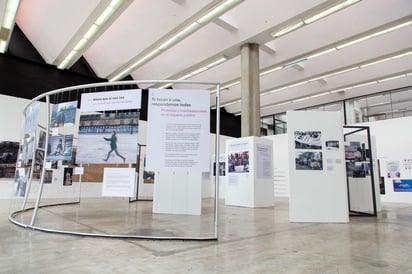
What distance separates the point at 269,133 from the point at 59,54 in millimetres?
13733

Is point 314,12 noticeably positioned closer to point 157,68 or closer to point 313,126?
point 313,126

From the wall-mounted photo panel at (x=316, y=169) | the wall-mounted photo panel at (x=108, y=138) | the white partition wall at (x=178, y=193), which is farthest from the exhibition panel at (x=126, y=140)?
the wall-mounted photo panel at (x=316, y=169)

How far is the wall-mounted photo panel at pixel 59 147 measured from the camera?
420 centimetres

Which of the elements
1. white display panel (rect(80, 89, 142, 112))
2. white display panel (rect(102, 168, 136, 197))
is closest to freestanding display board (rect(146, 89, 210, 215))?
white display panel (rect(80, 89, 142, 112))

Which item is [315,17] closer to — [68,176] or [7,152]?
[68,176]

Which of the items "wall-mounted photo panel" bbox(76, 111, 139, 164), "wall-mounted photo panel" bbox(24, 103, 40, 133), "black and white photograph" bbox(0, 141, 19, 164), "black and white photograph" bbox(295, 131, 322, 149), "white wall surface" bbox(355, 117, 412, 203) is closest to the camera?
"wall-mounted photo panel" bbox(76, 111, 139, 164)

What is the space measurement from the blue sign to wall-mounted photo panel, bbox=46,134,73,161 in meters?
13.2

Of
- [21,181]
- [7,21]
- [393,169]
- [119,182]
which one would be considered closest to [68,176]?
[7,21]

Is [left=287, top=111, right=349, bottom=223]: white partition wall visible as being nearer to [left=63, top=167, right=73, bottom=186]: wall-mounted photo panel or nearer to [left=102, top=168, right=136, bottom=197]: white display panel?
[left=102, top=168, right=136, bottom=197]: white display panel

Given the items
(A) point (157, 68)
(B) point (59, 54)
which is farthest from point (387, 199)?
(B) point (59, 54)

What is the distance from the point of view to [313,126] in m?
5.39

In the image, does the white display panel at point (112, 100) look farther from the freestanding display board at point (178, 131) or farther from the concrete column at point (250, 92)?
the concrete column at point (250, 92)

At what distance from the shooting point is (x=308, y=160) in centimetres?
530

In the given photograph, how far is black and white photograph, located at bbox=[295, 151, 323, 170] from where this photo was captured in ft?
17.3
